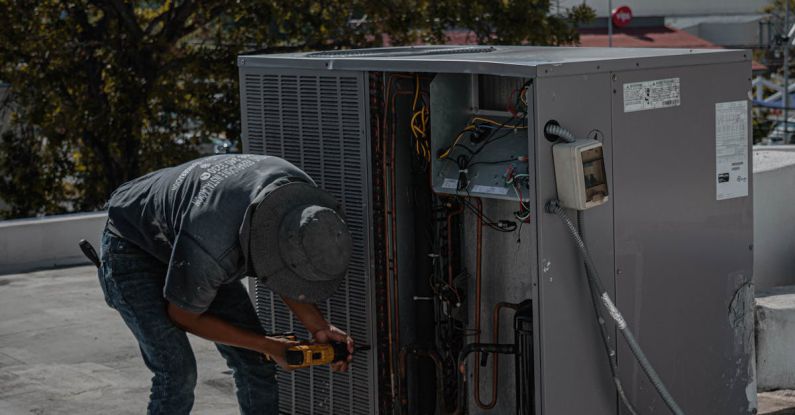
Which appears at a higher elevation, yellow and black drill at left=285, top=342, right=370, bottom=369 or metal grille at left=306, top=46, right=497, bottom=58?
metal grille at left=306, top=46, right=497, bottom=58

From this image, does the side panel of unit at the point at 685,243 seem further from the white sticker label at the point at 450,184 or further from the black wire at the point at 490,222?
the white sticker label at the point at 450,184

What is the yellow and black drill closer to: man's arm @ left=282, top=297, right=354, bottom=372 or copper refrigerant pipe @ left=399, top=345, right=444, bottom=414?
man's arm @ left=282, top=297, right=354, bottom=372

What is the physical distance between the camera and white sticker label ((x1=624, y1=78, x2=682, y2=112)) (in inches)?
173

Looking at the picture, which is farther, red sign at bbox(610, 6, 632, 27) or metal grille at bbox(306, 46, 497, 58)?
red sign at bbox(610, 6, 632, 27)

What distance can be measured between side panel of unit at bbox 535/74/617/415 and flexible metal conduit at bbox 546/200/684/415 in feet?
0.12

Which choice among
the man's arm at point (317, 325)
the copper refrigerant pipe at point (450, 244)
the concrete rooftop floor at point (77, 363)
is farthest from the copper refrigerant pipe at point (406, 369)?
the concrete rooftop floor at point (77, 363)

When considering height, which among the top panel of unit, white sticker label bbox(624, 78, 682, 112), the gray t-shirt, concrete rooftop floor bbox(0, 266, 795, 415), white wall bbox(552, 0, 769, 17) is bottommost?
concrete rooftop floor bbox(0, 266, 795, 415)

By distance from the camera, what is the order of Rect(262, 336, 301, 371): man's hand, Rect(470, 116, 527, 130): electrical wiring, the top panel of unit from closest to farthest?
the top panel of unit
Rect(262, 336, 301, 371): man's hand
Rect(470, 116, 527, 130): electrical wiring

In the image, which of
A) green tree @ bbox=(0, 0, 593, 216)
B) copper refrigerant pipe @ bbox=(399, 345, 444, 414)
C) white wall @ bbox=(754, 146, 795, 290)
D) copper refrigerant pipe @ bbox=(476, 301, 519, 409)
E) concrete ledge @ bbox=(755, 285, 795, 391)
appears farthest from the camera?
green tree @ bbox=(0, 0, 593, 216)

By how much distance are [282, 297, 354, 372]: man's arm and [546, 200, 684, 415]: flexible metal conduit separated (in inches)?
39.1

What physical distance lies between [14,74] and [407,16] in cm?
477

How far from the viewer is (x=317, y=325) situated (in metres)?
4.48

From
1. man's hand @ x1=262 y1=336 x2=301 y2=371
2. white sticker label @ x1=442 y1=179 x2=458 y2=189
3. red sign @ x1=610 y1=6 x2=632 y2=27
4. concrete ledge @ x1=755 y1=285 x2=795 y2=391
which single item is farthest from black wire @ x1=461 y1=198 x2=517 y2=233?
red sign @ x1=610 y1=6 x2=632 y2=27

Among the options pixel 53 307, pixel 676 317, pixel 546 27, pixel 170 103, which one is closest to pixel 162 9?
pixel 170 103
